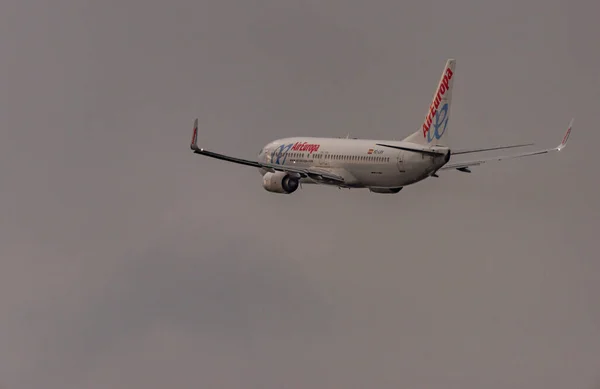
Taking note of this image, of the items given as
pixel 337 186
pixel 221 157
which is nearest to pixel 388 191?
pixel 337 186

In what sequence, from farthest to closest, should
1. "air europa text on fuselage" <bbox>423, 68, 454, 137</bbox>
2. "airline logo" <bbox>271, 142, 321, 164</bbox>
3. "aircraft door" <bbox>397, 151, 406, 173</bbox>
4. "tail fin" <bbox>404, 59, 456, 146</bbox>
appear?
"airline logo" <bbox>271, 142, 321, 164</bbox> < "air europa text on fuselage" <bbox>423, 68, 454, 137</bbox> < "tail fin" <bbox>404, 59, 456, 146</bbox> < "aircraft door" <bbox>397, 151, 406, 173</bbox>

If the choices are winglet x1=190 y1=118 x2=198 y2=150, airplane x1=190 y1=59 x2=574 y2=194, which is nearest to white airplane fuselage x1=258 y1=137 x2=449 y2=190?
airplane x1=190 y1=59 x2=574 y2=194

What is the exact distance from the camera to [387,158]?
15800 cm

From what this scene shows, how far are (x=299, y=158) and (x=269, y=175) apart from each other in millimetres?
7049

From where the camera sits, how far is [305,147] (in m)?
171

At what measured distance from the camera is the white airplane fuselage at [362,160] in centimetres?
15625

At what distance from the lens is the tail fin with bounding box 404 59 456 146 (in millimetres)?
158625

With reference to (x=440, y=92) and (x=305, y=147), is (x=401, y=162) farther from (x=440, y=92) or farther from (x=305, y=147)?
(x=305, y=147)

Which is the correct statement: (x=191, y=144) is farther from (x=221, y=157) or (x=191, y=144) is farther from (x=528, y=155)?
(x=528, y=155)

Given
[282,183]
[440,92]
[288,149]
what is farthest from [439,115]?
[288,149]

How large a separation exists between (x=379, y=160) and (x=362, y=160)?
2438 millimetres

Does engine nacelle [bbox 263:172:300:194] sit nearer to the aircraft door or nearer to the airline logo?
the airline logo

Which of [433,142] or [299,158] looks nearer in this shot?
[433,142]

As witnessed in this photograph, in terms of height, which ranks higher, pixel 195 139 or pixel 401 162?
pixel 401 162
